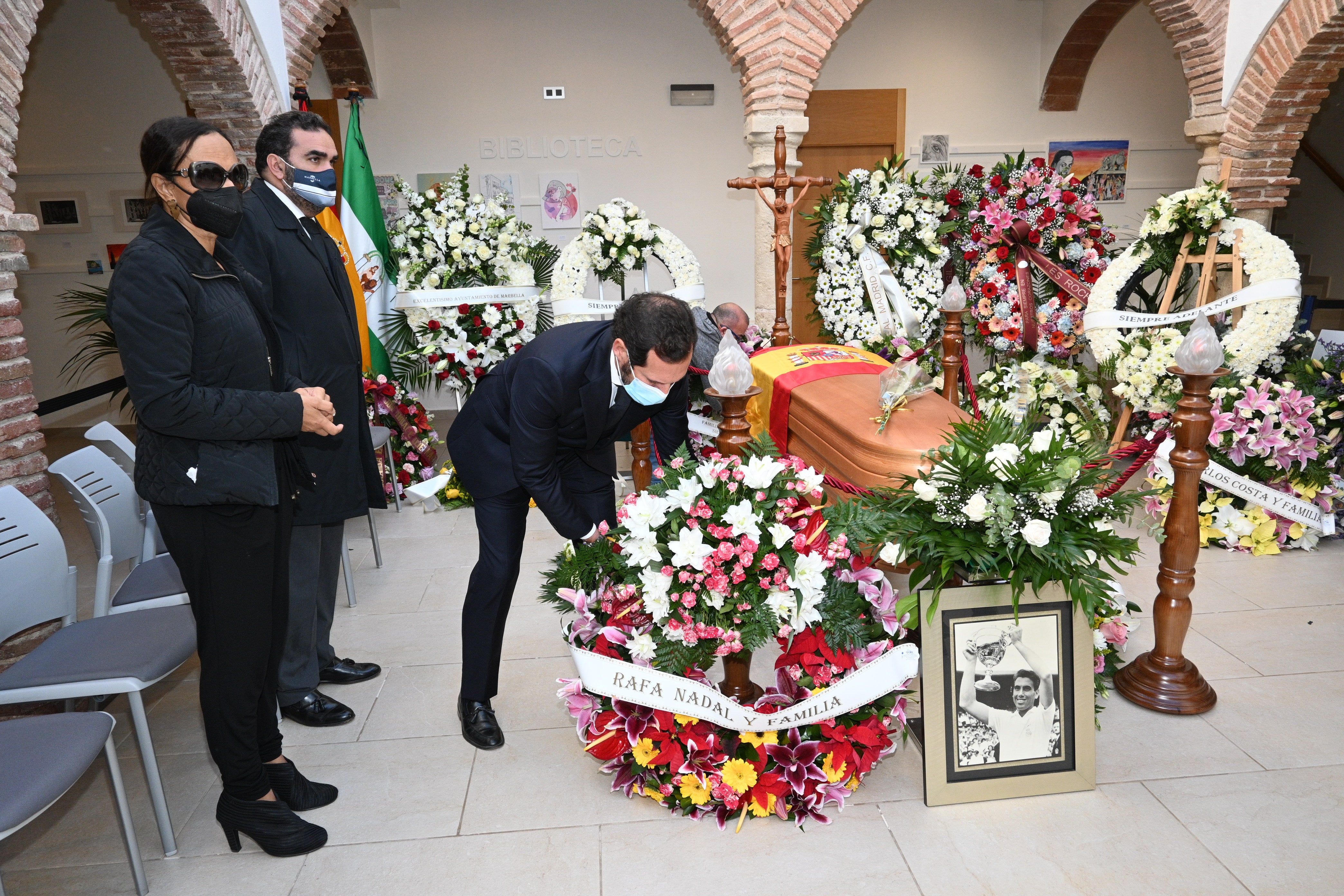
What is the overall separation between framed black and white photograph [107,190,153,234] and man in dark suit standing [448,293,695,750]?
6775mm

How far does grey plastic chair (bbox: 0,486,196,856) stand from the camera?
219cm

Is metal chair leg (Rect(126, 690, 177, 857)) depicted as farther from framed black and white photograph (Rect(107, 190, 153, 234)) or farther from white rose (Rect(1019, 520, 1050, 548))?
framed black and white photograph (Rect(107, 190, 153, 234))

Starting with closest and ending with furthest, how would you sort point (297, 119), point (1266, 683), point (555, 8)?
point (297, 119) → point (1266, 683) → point (555, 8)

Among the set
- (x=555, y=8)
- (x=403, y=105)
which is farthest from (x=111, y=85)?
(x=555, y=8)

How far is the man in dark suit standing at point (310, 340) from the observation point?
8.50 ft

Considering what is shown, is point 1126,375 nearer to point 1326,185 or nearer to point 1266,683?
point 1266,683

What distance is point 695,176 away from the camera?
7.98m

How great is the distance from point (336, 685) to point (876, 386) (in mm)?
2427

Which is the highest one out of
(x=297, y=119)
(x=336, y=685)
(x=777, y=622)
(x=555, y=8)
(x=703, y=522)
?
(x=555, y=8)

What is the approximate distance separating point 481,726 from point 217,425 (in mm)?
1263

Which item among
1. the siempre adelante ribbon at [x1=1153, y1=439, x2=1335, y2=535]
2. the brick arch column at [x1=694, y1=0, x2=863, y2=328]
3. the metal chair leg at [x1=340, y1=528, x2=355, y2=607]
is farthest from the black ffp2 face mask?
the brick arch column at [x1=694, y1=0, x2=863, y2=328]

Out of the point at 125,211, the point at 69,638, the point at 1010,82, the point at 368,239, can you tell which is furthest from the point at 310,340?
the point at 1010,82

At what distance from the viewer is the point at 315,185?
277 cm

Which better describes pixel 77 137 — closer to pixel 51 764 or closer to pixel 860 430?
pixel 860 430
